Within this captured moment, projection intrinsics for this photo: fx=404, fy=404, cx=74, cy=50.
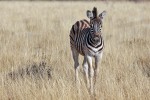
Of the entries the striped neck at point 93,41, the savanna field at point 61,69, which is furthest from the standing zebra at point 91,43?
the savanna field at point 61,69

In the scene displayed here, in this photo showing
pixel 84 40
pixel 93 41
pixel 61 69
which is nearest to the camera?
pixel 93 41

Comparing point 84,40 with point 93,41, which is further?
point 84,40

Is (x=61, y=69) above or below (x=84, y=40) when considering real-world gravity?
below

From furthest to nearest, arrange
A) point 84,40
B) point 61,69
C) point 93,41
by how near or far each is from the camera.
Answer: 1. point 61,69
2. point 84,40
3. point 93,41

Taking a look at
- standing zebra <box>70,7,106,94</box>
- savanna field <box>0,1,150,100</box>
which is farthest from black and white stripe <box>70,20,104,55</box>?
savanna field <box>0,1,150,100</box>

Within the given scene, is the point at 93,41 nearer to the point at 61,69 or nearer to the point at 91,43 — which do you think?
the point at 91,43

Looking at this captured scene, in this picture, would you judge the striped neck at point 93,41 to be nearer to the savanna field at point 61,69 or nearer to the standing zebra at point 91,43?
the standing zebra at point 91,43

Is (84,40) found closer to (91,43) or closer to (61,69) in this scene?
(91,43)

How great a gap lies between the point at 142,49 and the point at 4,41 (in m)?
3.29

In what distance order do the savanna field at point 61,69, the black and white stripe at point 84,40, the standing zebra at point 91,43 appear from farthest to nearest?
the black and white stripe at point 84,40
the standing zebra at point 91,43
the savanna field at point 61,69

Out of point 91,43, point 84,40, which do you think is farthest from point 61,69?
point 91,43

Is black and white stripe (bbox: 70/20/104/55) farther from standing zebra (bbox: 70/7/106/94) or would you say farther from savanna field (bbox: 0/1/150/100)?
savanna field (bbox: 0/1/150/100)

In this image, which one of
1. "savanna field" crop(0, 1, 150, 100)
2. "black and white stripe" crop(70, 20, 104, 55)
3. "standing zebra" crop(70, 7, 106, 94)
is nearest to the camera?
"savanna field" crop(0, 1, 150, 100)

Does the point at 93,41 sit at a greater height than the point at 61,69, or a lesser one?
greater
